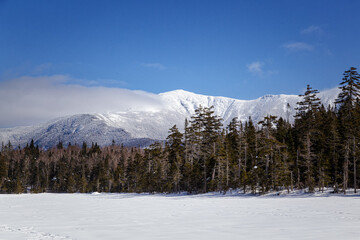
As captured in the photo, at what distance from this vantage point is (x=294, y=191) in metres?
45.8

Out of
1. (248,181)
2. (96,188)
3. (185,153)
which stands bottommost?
(96,188)

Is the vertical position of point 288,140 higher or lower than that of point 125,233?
higher

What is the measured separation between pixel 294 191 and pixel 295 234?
3526 centimetres

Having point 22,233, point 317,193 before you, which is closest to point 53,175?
point 317,193

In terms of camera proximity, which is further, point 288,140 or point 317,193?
point 288,140

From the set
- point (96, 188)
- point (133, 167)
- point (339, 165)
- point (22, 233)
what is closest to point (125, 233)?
point (22, 233)

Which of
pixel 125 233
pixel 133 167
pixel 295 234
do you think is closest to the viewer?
pixel 295 234

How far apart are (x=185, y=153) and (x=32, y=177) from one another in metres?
81.4

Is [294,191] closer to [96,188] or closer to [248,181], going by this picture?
[248,181]

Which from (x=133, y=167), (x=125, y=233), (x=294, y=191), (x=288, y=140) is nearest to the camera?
(x=125, y=233)

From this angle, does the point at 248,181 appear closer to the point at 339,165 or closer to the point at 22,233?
the point at 339,165

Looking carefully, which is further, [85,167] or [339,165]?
[85,167]

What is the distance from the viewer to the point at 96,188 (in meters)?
110

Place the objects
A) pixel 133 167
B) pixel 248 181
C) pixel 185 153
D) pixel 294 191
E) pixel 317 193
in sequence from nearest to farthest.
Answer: pixel 317 193 → pixel 294 191 → pixel 248 181 → pixel 185 153 → pixel 133 167
